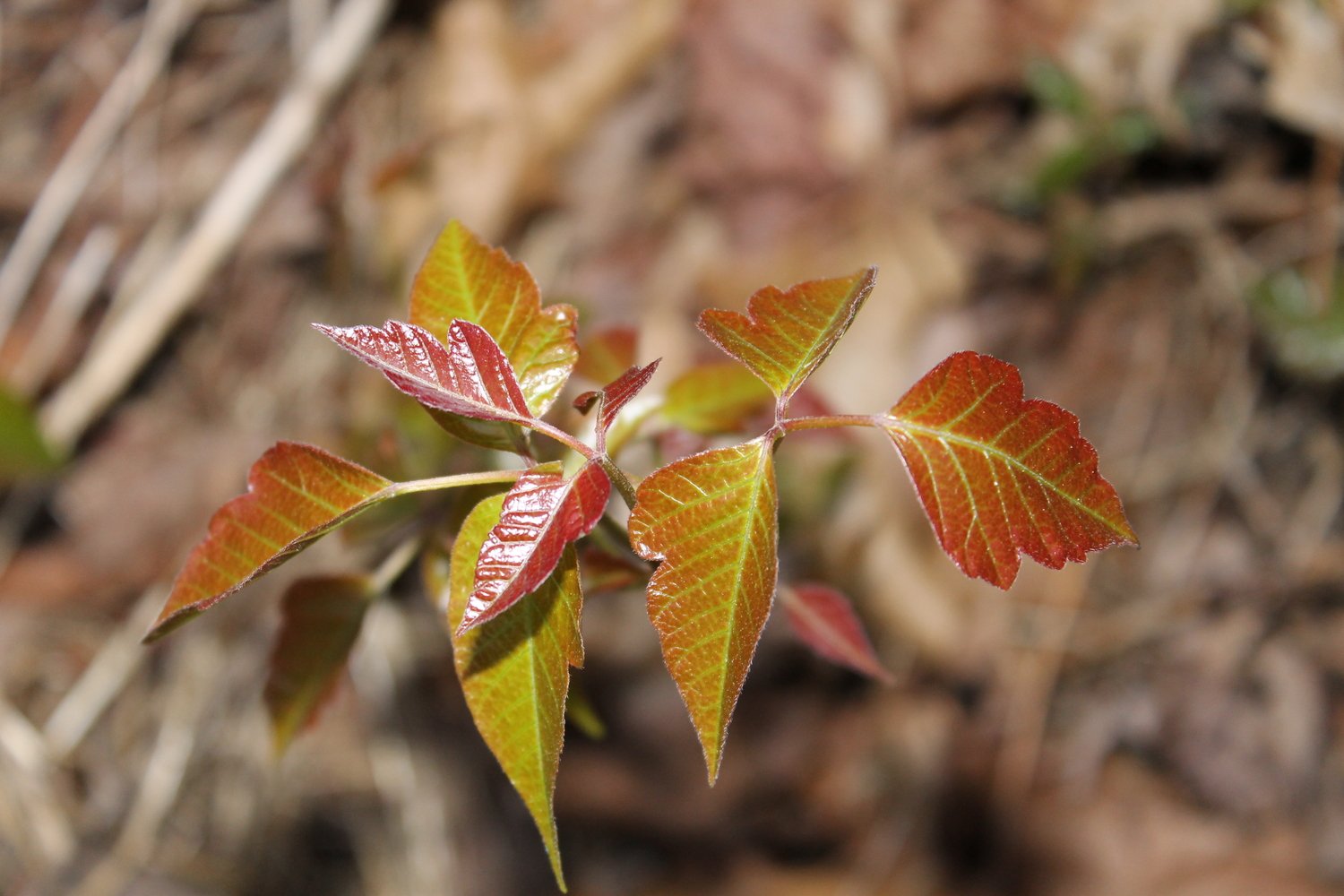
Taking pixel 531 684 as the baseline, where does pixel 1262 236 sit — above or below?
above

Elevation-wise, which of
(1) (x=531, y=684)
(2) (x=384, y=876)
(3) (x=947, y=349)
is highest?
(3) (x=947, y=349)

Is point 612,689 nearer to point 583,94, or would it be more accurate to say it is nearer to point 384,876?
point 384,876

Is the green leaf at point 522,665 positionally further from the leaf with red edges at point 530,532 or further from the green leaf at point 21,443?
the green leaf at point 21,443

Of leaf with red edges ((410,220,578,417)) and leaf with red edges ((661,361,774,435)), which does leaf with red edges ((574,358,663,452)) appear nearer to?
leaf with red edges ((410,220,578,417))

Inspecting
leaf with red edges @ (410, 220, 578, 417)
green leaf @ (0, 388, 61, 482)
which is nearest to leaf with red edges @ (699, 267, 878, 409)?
leaf with red edges @ (410, 220, 578, 417)

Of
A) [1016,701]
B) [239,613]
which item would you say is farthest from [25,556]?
[1016,701]

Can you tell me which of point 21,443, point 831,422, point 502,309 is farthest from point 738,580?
point 21,443
